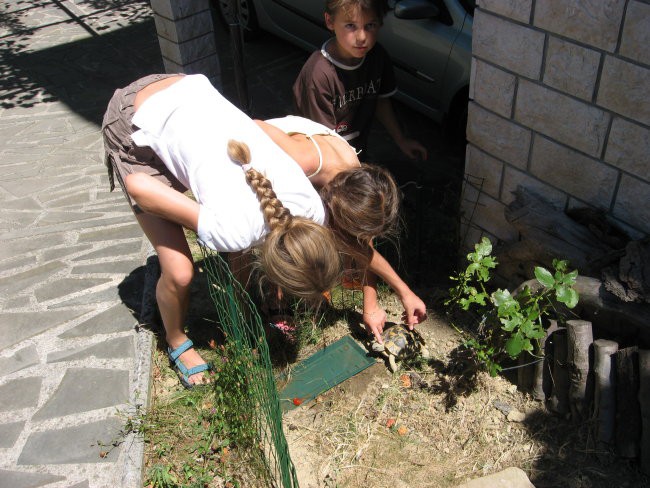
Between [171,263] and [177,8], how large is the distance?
3.00 m

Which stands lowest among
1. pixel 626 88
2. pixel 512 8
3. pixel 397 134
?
pixel 397 134

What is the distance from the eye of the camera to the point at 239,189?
8.07 feet

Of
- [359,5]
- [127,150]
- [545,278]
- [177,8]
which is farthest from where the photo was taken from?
[177,8]

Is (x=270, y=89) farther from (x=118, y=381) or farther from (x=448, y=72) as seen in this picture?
(x=118, y=381)

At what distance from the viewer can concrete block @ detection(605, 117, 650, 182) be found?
8.70ft

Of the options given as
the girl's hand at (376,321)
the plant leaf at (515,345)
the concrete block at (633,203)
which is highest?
the concrete block at (633,203)

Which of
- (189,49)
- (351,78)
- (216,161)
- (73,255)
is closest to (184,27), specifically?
(189,49)

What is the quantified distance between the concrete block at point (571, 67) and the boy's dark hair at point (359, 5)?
2.72 ft

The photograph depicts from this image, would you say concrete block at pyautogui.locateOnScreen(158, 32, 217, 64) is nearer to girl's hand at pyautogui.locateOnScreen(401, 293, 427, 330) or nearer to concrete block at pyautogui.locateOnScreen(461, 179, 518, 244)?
concrete block at pyautogui.locateOnScreen(461, 179, 518, 244)

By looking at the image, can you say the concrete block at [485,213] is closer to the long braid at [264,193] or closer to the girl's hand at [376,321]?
the girl's hand at [376,321]

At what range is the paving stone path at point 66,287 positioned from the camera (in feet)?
9.50

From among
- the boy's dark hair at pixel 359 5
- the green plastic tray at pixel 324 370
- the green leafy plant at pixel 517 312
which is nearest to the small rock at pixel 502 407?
the green leafy plant at pixel 517 312

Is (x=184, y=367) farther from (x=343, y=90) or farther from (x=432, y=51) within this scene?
(x=432, y=51)

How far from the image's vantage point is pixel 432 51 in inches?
190
